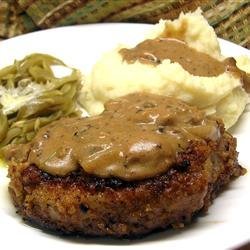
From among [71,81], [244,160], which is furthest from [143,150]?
[71,81]

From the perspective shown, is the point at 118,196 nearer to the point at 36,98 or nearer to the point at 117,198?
the point at 117,198

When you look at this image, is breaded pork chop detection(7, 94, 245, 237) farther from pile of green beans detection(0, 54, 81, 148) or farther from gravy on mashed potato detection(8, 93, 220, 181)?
pile of green beans detection(0, 54, 81, 148)

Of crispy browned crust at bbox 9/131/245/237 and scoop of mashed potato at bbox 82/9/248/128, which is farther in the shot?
scoop of mashed potato at bbox 82/9/248/128

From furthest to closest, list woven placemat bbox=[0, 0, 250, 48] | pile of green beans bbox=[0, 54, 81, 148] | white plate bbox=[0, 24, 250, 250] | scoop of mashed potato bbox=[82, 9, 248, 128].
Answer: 1. woven placemat bbox=[0, 0, 250, 48]
2. pile of green beans bbox=[0, 54, 81, 148]
3. scoop of mashed potato bbox=[82, 9, 248, 128]
4. white plate bbox=[0, 24, 250, 250]

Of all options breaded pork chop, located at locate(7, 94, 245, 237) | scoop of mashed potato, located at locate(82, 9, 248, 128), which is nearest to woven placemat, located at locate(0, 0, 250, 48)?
scoop of mashed potato, located at locate(82, 9, 248, 128)

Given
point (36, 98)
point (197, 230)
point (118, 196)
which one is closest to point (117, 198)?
point (118, 196)
